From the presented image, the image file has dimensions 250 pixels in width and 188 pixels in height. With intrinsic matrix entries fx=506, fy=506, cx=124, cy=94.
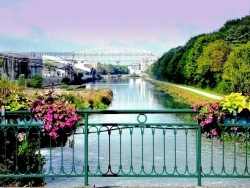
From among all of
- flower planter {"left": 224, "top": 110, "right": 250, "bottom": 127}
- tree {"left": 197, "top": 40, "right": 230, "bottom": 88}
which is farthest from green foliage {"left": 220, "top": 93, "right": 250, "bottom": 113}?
tree {"left": 197, "top": 40, "right": 230, "bottom": 88}

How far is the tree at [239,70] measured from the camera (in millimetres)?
56312

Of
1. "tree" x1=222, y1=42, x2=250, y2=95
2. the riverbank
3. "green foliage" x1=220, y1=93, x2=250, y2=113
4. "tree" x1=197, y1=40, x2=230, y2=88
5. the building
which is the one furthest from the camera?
the building

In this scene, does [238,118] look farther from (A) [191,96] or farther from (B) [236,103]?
(A) [191,96]

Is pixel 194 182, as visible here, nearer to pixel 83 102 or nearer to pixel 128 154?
pixel 128 154

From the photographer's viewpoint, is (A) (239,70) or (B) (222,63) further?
(B) (222,63)

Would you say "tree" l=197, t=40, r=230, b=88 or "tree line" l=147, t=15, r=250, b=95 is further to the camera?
"tree" l=197, t=40, r=230, b=88

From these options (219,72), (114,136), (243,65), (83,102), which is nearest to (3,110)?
(114,136)

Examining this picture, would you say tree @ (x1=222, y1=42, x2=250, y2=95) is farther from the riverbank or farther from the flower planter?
the flower planter

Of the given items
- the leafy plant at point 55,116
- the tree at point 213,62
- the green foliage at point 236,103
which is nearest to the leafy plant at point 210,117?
the green foliage at point 236,103

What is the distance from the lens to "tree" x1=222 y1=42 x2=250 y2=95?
5631 cm

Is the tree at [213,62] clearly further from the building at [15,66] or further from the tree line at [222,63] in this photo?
the building at [15,66]

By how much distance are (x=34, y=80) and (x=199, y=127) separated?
228 feet

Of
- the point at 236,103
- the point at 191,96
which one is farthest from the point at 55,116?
the point at 191,96

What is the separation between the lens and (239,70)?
57.1m
